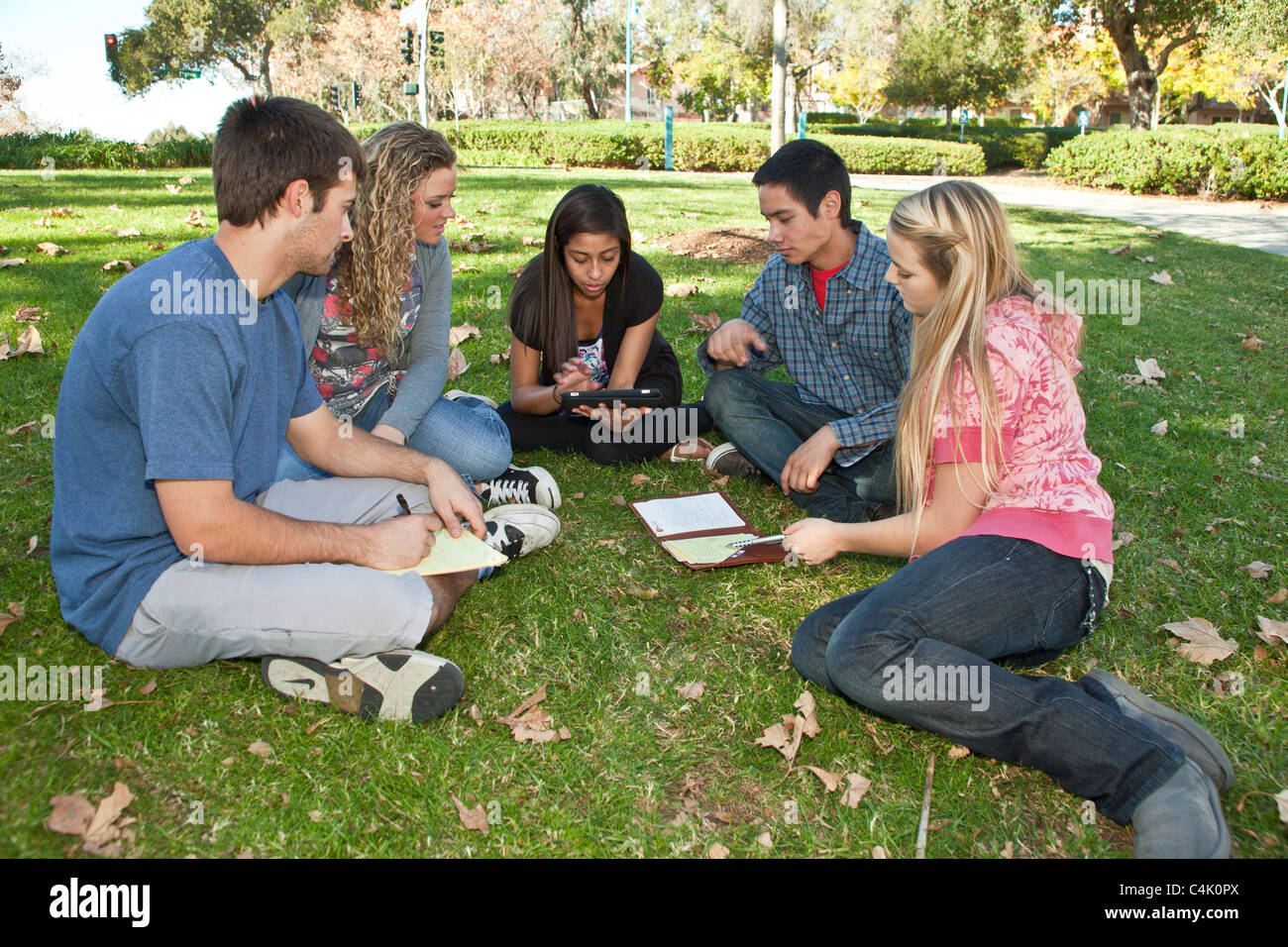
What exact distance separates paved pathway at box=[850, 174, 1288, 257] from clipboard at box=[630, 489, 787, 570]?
10.3 metres

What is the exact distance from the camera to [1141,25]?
95.6ft

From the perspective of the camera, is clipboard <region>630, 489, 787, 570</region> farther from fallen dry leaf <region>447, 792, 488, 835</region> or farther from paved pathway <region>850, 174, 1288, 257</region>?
paved pathway <region>850, 174, 1288, 257</region>

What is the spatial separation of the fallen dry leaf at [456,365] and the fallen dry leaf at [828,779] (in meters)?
4.18

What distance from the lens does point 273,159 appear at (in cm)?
262

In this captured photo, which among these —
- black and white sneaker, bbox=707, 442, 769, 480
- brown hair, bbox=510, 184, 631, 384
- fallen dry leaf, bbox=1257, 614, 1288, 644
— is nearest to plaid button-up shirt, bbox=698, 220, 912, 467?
black and white sneaker, bbox=707, 442, 769, 480

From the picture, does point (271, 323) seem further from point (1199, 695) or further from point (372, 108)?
point (372, 108)

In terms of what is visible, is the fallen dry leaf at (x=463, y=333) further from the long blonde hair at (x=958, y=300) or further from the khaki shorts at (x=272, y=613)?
the long blonde hair at (x=958, y=300)

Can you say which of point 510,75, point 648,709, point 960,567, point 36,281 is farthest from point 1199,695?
point 510,75

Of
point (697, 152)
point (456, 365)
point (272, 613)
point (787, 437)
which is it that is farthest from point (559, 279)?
point (697, 152)

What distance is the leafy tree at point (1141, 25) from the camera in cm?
2792

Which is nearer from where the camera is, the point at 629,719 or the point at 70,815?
the point at 70,815

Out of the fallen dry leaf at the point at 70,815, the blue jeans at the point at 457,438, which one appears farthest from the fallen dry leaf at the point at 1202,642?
the fallen dry leaf at the point at 70,815

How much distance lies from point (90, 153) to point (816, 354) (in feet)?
64.5

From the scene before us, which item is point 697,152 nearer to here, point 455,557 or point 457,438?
point 457,438
